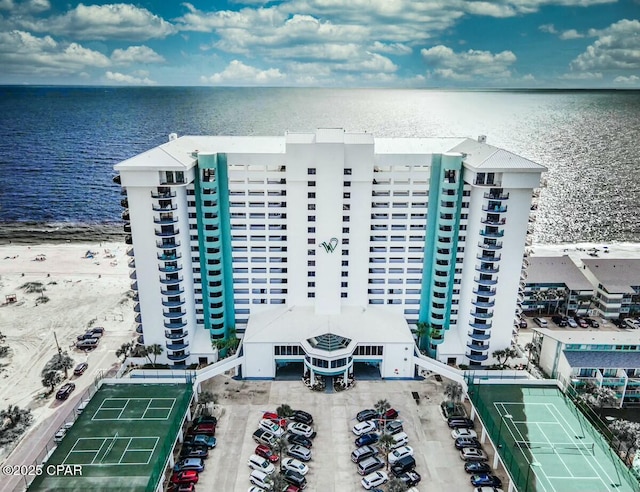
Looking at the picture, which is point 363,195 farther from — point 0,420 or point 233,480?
point 0,420

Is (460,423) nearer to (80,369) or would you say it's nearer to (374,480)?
(374,480)

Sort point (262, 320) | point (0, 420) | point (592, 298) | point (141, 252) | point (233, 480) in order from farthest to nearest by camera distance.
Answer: point (592, 298)
point (262, 320)
point (141, 252)
point (0, 420)
point (233, 480)

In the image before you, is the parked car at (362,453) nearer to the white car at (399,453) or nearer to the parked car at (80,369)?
the white car at (399,453)

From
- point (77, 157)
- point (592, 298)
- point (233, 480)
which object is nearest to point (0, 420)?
point (233, 480)

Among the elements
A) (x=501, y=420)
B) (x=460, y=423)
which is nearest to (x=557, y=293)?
(x=460, y=423)

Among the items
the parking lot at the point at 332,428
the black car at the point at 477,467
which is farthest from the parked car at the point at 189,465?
the black car at the point at 477,467

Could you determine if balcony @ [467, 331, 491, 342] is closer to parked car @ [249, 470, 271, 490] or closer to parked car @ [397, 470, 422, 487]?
parked car @ [397, 470, 422, 487]
